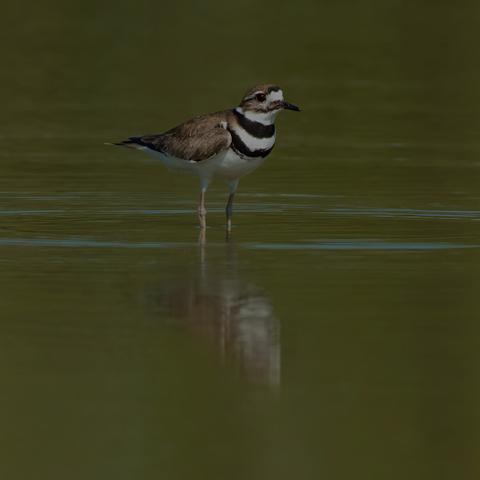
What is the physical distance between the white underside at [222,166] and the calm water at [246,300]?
603mm

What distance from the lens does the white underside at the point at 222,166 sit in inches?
548

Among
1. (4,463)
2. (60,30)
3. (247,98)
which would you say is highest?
(60,30)

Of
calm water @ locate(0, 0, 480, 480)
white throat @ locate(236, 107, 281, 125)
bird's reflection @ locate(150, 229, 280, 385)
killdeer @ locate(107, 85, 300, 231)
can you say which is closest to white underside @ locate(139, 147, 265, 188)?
killdeer @ locate(107, 85, 300, 231)

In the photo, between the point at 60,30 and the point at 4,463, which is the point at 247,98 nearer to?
the point at 4,463

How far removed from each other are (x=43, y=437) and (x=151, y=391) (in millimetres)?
904

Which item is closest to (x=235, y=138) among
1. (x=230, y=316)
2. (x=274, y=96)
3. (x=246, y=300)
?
(x=274, y=96)

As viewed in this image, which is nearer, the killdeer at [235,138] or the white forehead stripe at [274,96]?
the killdeer at [235,138]

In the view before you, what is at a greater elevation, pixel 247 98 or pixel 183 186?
pixel 247 98

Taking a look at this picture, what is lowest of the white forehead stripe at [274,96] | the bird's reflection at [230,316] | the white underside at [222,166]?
the bird's reflection at [230,316]

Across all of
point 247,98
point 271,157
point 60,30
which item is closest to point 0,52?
point 60,30

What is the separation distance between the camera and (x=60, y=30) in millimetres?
40438

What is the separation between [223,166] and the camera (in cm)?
1405

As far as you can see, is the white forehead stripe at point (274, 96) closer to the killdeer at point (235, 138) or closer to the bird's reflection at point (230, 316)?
the killdeer at point (235, 138)

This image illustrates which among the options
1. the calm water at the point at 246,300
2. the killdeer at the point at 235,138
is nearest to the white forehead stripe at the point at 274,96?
the killdeer at the point at 235,138
